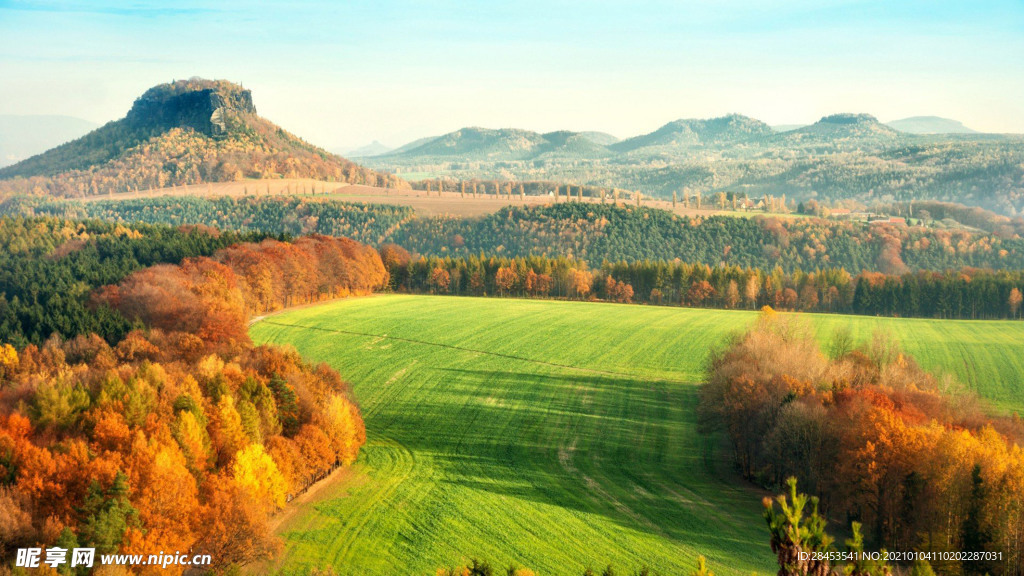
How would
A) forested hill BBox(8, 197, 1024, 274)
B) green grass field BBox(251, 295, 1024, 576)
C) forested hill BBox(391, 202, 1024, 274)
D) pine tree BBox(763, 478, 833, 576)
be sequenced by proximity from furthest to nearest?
forested hill BBox(8, 197, 1024, 274) < forested hill BBox(391, 202, 1024, 274) < green grass field BBox(251, 295, 1024, 576) < pine tree BBox(763, 478, 833, 576)

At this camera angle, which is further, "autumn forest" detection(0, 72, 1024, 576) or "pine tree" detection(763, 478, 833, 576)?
"autumn forest" detection(0, 72, 1024, 576)

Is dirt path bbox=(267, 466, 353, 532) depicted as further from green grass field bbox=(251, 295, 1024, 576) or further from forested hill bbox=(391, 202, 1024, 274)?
forested hill bbox=(391, 202, 1024, 274)

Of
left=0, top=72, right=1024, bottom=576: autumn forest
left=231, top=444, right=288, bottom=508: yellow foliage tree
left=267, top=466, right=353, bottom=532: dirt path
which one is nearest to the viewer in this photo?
left=0, top=72, right=1024, bottom=576: autumn forest

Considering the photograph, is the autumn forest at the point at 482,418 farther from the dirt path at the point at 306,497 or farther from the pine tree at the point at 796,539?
the dirt path at the point at 306,497

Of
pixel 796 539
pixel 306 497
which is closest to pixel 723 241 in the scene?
pixel 306 497

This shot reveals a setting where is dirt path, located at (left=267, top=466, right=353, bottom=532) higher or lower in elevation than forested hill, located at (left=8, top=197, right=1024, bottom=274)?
lower

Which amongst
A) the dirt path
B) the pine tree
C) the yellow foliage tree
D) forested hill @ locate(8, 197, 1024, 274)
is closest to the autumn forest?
the pine tree

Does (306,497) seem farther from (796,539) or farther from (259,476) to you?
(796,539)

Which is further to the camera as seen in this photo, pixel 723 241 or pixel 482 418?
pixel 723 241
